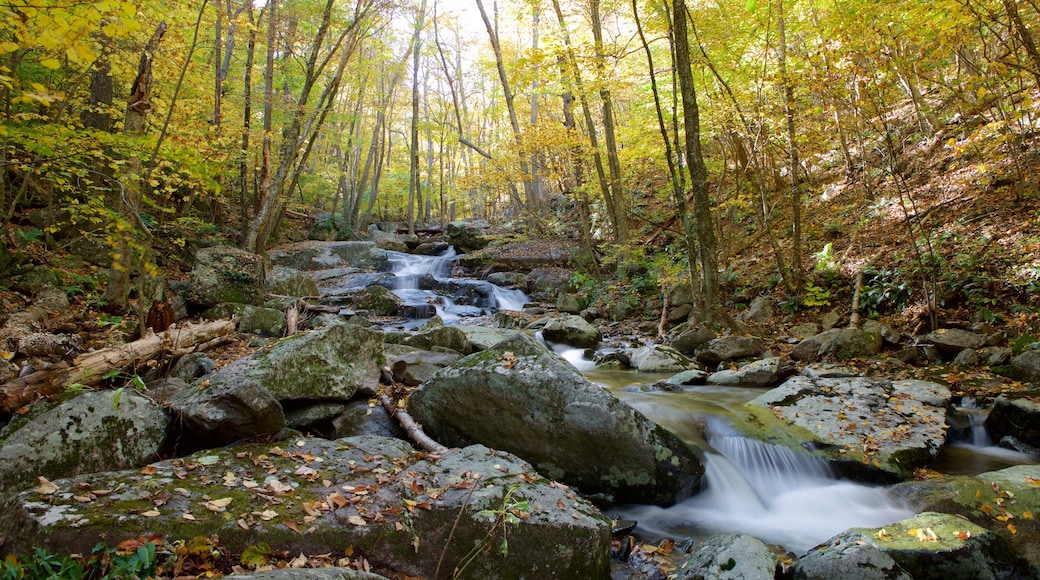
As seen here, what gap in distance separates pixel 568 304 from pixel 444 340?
19.4ft

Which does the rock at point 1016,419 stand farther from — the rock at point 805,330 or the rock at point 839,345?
the rock at point 805,330

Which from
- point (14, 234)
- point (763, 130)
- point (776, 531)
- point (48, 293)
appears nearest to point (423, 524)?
point (776, 531)

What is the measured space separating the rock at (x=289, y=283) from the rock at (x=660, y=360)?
7.75 meters

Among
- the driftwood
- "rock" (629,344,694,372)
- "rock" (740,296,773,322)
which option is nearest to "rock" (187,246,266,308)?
the driftwood

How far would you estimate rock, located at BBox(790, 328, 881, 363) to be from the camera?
23.6 feet

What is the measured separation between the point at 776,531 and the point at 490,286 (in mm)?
11397

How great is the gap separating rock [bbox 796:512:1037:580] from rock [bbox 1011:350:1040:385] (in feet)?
12.0

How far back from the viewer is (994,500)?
3.55 m

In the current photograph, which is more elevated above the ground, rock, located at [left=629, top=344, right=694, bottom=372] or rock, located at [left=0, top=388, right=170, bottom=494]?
rock, located at [left=0, top=388, right=170, bottom=494]

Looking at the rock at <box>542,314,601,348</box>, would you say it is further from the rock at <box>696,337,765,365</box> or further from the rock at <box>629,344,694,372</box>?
the rock at <box>696,337,765,365</box>

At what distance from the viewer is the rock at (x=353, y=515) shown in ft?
7.81

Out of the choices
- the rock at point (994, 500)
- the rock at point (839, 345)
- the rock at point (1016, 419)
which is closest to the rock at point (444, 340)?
the rock at point (839, 345)

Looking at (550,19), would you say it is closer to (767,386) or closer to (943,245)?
(943,245)

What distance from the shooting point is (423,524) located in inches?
109
